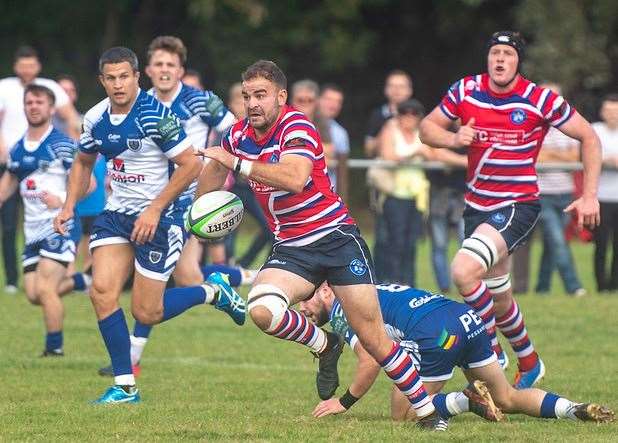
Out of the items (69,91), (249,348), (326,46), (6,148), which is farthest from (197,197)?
(326,46)

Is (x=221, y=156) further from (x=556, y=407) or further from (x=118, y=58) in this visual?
(x=556, y=407)

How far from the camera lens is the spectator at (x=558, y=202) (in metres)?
15.4

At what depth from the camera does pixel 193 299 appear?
9.56m

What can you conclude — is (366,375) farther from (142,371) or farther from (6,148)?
(6,148)

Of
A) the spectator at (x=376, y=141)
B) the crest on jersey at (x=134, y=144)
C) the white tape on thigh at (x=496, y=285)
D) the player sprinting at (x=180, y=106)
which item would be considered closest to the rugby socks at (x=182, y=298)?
the player sprinting at (x=180, y=106)

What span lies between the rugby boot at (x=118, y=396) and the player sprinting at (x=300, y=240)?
1.32 metres

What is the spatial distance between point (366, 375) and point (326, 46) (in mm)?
23361

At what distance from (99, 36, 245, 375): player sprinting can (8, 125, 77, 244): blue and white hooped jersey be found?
51.4 inches

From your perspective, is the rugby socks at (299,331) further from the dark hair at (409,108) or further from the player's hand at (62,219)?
the dark hair at (409,108)

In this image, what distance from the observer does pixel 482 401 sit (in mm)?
7758

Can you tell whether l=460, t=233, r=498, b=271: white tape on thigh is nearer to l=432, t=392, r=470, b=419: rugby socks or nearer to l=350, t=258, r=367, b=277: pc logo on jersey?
l=432, t=392, r=470, b=419: rugby socks

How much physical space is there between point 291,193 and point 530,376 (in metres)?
2.60

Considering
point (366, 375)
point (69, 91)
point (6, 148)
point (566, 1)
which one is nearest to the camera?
point (366, 375)

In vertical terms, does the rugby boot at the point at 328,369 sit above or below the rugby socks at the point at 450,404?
above
